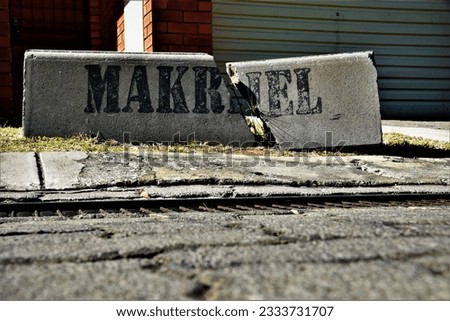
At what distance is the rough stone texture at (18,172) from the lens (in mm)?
2990

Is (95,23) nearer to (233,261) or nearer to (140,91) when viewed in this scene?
(140,91)

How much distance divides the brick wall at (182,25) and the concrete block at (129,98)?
1524mm

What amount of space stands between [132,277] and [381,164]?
306cm

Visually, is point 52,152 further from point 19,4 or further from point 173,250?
point 19,4

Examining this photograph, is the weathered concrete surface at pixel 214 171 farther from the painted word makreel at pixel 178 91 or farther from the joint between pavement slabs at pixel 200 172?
the painted word makreel at pixel 178 91

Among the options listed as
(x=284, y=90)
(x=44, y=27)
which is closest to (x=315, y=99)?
(x=284, y=90)

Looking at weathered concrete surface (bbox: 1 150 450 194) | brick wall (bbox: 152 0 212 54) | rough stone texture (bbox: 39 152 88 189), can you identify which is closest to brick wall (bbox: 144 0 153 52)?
brick wall (bbox: 152 0 212 54)

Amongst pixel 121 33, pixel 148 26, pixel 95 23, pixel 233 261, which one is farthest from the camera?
pixel 95 23

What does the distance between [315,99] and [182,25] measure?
2.12 meters

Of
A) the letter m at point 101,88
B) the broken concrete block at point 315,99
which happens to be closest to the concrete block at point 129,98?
the letter m at point 101,88

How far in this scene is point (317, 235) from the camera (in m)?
1.58

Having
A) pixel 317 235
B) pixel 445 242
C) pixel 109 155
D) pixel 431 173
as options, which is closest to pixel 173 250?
pixel 317 235

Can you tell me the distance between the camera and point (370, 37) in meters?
7.70

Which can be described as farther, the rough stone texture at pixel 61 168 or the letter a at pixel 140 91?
the letter a at pixel 140 91
